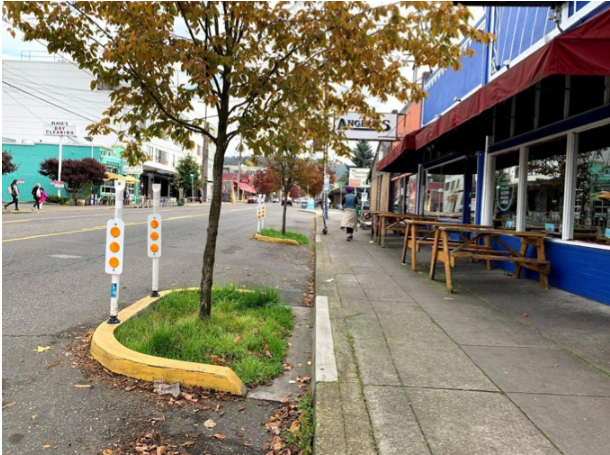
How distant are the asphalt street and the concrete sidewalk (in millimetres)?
785

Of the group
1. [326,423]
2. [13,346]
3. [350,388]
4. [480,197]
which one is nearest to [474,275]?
[480,197]

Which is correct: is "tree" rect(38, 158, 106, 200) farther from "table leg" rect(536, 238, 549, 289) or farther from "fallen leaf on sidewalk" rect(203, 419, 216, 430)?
"fallen leaf on sidewalk" rect(203, 419, 216, 430)

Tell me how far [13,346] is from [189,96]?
9.57ft

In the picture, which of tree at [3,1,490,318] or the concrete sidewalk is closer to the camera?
the concrete sidewalk

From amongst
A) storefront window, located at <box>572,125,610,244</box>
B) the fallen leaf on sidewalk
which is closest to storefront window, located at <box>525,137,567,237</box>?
storefront window, located at <box>572,125,610,244</box>

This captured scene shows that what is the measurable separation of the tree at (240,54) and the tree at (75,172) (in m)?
30.5

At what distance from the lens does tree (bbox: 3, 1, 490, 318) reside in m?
4.09

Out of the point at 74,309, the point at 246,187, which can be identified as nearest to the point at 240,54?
the point at 74,309

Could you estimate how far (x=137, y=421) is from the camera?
3092 millimetres

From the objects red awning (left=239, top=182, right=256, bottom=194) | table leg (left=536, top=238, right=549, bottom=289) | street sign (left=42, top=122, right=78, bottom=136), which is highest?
street sign (left=42, top=122, right=78, bottom=136)

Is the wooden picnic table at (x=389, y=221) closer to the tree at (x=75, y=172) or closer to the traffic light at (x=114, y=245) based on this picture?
the traffic light at (x=114, y=245)

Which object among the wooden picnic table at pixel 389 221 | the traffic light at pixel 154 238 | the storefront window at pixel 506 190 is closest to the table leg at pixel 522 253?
the storefront window at pixel 506 190

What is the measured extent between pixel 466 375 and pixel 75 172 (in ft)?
112

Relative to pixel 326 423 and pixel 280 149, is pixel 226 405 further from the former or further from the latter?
pixel 280 149
